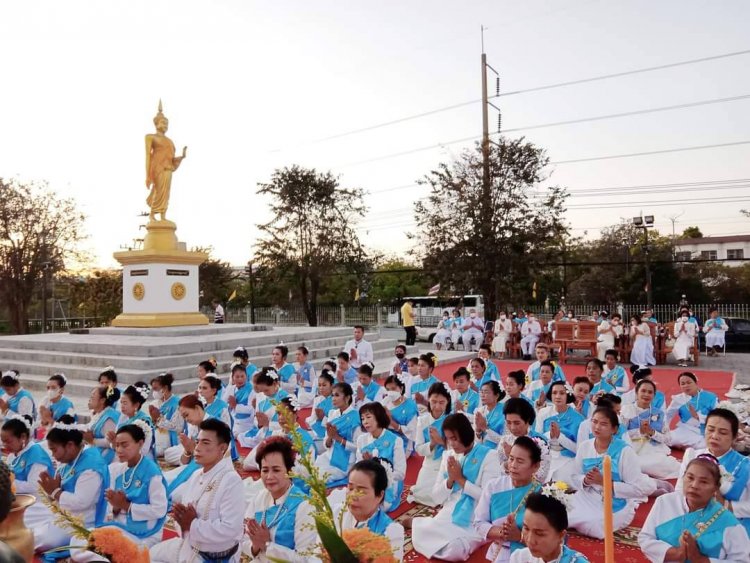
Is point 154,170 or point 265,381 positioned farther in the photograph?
point 154,170

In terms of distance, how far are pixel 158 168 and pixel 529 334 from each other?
12324 mm

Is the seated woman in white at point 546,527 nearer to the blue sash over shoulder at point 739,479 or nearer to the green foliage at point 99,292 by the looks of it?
the blue sash over shoulder at point 739,479

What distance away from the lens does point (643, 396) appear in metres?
6.59

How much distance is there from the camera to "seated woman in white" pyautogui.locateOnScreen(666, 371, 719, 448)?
7.34 meters

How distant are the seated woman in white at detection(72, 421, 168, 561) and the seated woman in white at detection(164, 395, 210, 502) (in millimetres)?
203

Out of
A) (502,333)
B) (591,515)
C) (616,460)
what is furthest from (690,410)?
(502,333)

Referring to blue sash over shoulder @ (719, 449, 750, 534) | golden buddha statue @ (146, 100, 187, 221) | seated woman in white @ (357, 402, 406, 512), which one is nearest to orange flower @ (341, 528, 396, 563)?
blue sash over shoulder @ (719, 449, 750, 534)

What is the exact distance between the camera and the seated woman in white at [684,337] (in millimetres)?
15025

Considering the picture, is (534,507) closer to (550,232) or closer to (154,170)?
(154,170)

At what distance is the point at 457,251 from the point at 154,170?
1028 centimetres

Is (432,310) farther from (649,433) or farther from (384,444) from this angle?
(384,444)

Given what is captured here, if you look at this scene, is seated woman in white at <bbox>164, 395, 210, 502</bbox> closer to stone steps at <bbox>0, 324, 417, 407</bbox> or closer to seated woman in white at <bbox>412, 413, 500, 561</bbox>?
seated woman in white at <bbox>412, 413, 500, 561</bbox>

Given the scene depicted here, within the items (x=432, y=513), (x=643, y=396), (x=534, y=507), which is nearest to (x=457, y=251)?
(x=643, y=396)

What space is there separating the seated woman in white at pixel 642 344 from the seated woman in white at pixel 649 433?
836cm
